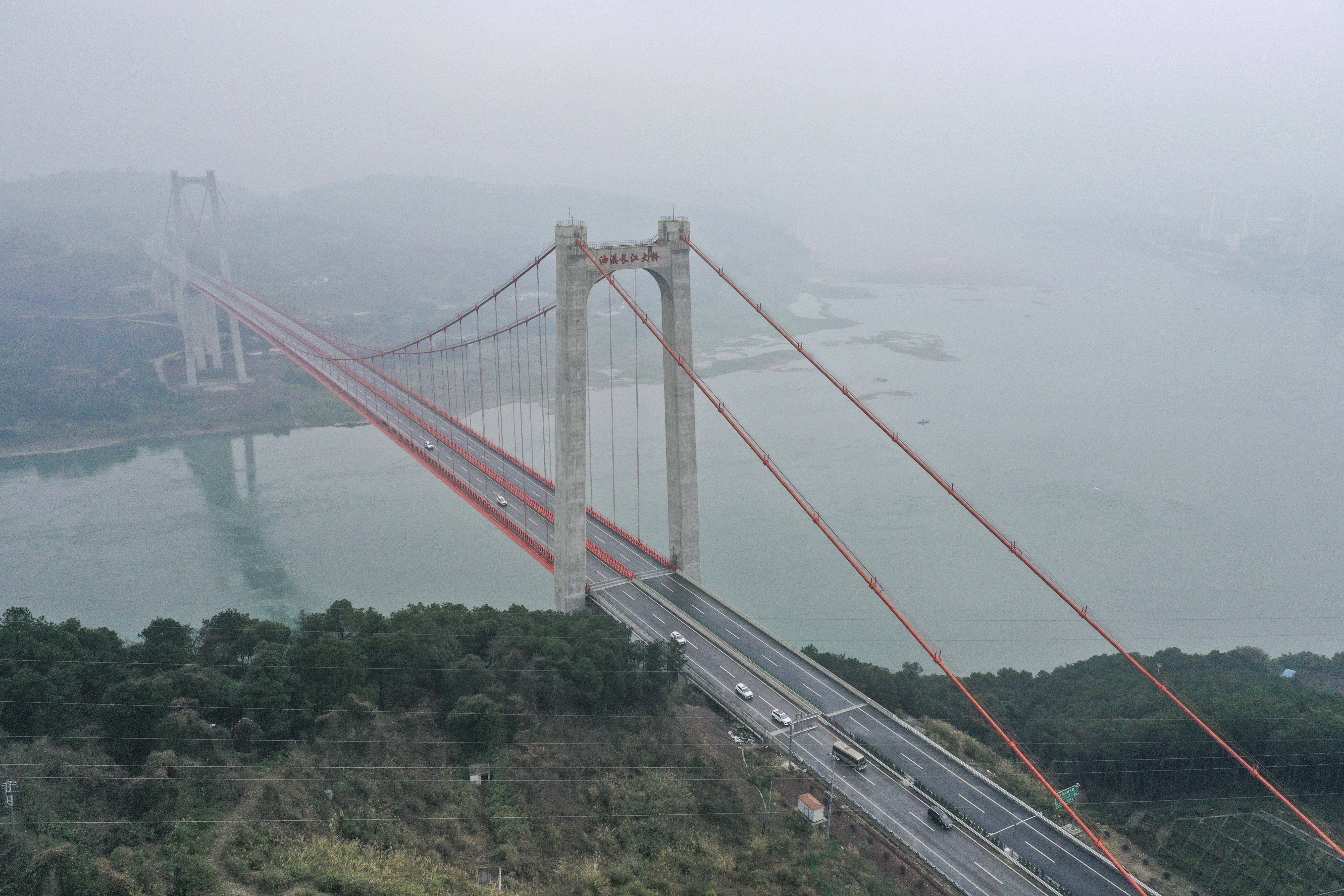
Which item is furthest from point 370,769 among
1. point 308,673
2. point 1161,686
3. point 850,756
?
point 1161,686

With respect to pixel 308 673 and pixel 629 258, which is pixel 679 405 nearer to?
pixel 629 258

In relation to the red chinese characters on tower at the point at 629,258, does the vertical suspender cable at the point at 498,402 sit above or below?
below

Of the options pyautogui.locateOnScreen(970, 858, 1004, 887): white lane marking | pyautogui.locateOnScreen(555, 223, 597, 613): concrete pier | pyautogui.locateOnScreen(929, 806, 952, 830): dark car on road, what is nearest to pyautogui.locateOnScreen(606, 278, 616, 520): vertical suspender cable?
pyautogui.locateOnScreen(555, 223, 597, 613): concrete pier

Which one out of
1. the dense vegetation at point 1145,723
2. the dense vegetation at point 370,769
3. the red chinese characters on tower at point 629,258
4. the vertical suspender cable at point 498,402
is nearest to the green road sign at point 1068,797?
the dense vegetation at point 1145,723

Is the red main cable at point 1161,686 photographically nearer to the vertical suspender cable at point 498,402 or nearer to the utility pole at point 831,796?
the utility pole at point 831,796

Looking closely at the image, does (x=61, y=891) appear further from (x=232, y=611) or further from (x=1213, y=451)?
(x=1213, y=451)

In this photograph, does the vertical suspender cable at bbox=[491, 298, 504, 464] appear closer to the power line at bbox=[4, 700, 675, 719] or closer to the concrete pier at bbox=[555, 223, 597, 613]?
the concrete pier at bbox=[555, 223, 597, 613]

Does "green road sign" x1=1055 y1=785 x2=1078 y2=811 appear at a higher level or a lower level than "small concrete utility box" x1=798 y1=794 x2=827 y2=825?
lower
